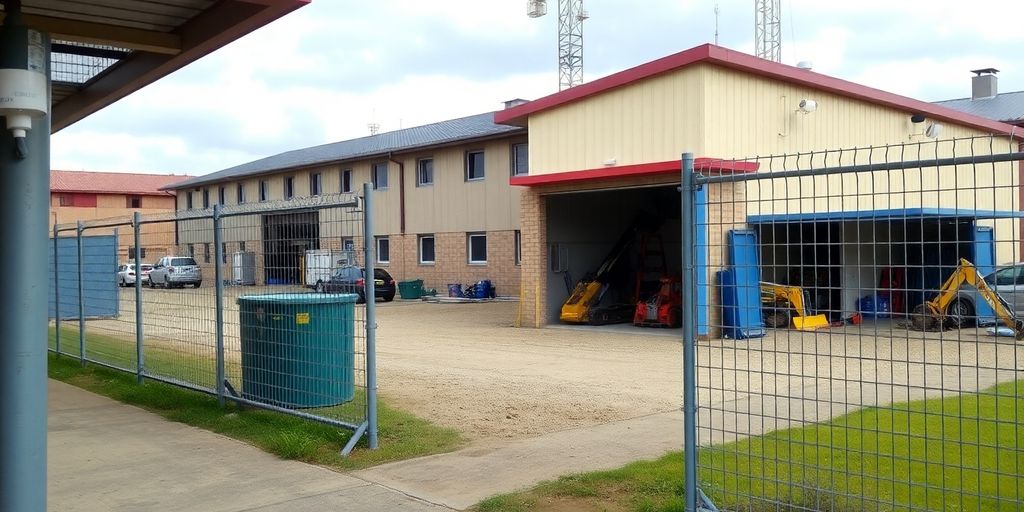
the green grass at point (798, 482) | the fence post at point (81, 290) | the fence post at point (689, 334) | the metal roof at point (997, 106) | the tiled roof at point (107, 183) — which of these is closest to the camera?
the fence post at point (689, 334)

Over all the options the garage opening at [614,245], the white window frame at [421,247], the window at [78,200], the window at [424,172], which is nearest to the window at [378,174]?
the window at [424,172]

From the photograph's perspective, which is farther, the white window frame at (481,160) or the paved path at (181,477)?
the white window frame at (481,160)

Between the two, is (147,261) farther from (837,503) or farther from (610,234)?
(610,234)

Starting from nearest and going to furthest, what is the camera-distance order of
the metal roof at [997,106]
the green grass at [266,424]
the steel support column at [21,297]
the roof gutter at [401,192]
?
the steel support column at [21,297] < the green grass at [266,424] < the metal roof at [997,106] < the roof gutter at [401,192]

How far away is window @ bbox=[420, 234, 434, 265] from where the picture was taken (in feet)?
110

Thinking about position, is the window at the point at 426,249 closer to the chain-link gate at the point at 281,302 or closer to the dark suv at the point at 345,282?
the chain-link gate at the point at 281,302

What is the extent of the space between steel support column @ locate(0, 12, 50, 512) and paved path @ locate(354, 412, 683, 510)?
2.45 metres

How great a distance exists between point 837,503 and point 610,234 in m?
18.2

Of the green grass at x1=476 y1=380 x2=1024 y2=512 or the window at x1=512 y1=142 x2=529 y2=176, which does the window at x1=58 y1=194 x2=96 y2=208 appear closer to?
the window at x1=512 y1=142 x2=529 y2=176

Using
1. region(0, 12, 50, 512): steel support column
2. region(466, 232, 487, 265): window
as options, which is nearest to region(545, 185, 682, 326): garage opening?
region(466, 232, 487, 265): window

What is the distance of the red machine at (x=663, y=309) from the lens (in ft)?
64.9

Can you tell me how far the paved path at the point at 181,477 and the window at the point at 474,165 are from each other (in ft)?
73.4

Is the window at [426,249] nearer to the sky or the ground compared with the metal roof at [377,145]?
nearer to the ground

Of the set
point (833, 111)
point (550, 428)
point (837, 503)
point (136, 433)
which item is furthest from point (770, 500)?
point (833, 111)
